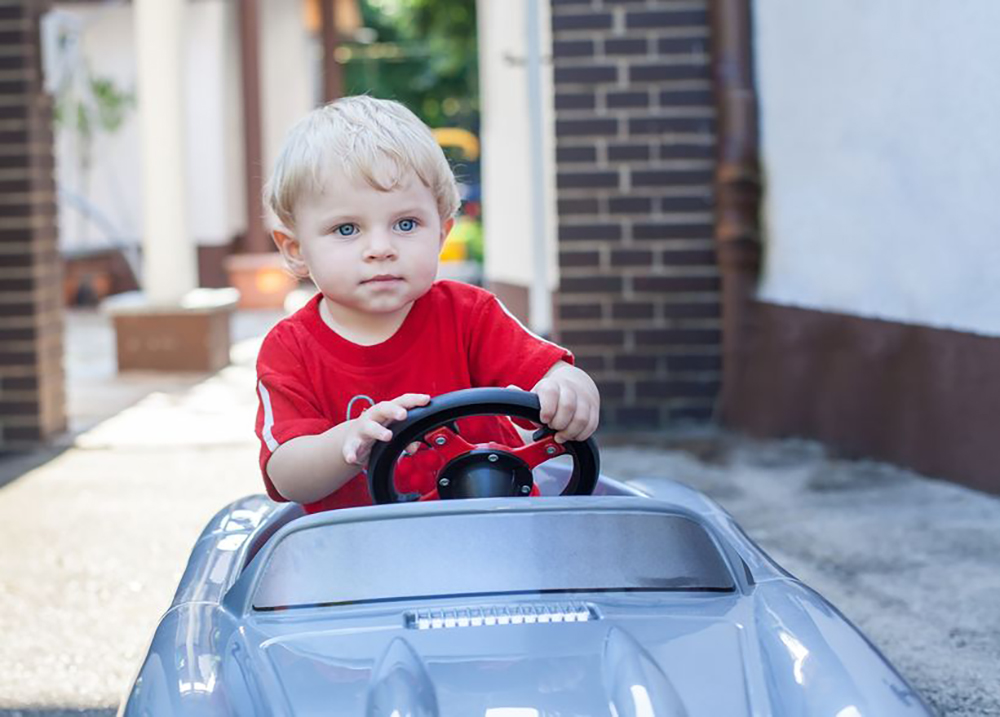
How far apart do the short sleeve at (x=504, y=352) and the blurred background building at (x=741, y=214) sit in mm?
2586

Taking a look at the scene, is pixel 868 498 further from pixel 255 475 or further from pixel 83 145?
pixel 83 145

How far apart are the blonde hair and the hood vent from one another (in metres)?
0.86

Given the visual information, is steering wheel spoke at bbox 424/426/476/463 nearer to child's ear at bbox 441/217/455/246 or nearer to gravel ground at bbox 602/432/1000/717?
child's ear at bbox 441/217/455/246

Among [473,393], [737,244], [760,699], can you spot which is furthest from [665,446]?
[760,699]

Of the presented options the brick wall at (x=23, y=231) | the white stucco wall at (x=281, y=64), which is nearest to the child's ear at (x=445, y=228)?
the brick wall at (x=23, y=231)

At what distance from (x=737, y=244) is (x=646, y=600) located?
472 centimetres

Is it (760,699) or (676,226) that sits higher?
(676,226)

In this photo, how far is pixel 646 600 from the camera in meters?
2.21

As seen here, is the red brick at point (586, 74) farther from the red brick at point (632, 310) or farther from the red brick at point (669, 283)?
the red brick at point (632, 310)

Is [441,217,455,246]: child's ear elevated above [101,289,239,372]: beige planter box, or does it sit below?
above

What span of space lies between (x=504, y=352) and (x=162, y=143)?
24.9 ft

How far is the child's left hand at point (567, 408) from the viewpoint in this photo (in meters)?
2.49

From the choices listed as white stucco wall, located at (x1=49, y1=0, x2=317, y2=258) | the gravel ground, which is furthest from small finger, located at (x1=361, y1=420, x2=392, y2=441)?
white stucco wall, located at (x1=49, y1=0, x2=317, y2=258)

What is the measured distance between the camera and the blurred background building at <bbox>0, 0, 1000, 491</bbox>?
5.32 meters
